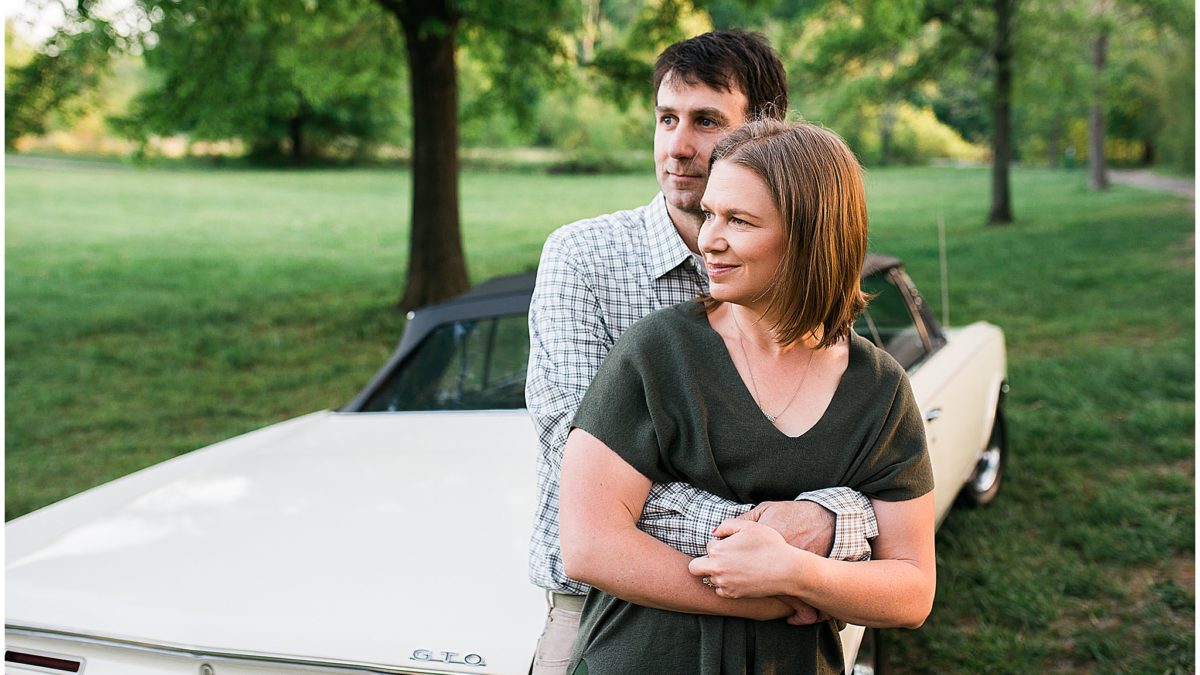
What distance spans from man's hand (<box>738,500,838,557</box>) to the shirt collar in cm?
55

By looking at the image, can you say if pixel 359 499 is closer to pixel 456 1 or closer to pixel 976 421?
pixel 976 421

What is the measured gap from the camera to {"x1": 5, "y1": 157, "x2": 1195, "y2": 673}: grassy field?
3992mm

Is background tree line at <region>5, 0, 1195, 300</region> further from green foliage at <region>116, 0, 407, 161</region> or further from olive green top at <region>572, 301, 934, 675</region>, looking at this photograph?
olive green top at <region>572, 301, 934, 675</region>

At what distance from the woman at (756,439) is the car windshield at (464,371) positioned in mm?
1932

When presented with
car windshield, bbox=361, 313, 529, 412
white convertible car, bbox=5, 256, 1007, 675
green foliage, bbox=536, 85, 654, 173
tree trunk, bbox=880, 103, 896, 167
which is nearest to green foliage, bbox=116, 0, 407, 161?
car windshield, bbox=361, 313, 529, 412

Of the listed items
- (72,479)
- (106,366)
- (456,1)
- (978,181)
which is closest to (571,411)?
(72,479)

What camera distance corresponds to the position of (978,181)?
34.2m

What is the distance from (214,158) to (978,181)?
89.1 ft

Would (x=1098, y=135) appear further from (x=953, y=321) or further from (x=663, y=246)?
(x=663, y=246)

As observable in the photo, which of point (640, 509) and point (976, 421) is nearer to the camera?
point (640, 509)

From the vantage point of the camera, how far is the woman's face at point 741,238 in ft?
5.23

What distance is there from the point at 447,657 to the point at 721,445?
90cm

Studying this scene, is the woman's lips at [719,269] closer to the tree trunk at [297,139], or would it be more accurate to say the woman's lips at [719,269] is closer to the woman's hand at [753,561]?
the woman's hand at [753,561]

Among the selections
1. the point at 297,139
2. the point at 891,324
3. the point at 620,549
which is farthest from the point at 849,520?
the point at 297,139
